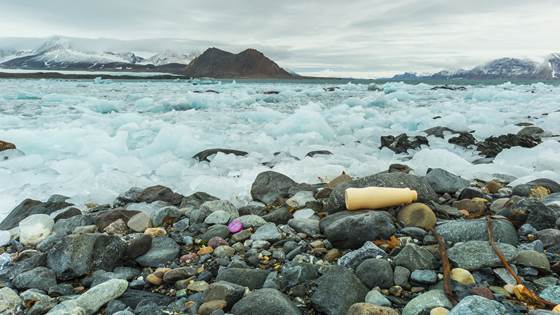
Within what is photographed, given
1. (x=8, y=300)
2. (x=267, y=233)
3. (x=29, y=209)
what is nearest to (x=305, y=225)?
(x=267, y=233)

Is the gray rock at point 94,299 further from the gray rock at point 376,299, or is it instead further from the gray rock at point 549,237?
the gray rock at point 549,237

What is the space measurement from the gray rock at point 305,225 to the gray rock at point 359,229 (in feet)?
0.54

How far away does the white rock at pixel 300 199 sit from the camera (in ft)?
10.4

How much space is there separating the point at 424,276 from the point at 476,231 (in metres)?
0.54

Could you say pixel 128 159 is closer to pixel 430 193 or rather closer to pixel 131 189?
pixel 131 189

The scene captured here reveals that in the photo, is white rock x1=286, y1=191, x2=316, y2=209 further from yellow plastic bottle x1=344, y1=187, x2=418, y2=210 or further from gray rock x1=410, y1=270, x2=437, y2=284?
gray rock x1=410, y1=270, x2=437, y2=284

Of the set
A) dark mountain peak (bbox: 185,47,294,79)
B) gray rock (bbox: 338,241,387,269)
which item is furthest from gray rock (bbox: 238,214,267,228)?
dark mountain peak (bbox: 185,47,294,79)

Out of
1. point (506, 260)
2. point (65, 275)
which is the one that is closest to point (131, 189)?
point (65, 275)

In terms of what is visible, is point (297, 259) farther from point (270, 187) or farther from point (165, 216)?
point (270, 187)

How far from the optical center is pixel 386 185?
2.85 meters

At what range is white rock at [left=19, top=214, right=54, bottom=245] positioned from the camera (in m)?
2.82

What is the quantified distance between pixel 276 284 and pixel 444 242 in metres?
0.90

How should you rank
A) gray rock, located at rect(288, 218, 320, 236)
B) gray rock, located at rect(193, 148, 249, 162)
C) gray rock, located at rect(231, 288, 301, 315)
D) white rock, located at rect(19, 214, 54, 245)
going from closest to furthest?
1. gray rock, located at rect(231, 288, 301, 315)
2. gray rock, located at rect(288, 218, 320, 236)
3. white rock, located at rect(19, 214, 54, 245)
4. gray rock, located at rect(193, 148, 249, 162)

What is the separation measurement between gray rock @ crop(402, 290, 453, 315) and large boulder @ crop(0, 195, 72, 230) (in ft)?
10.0
